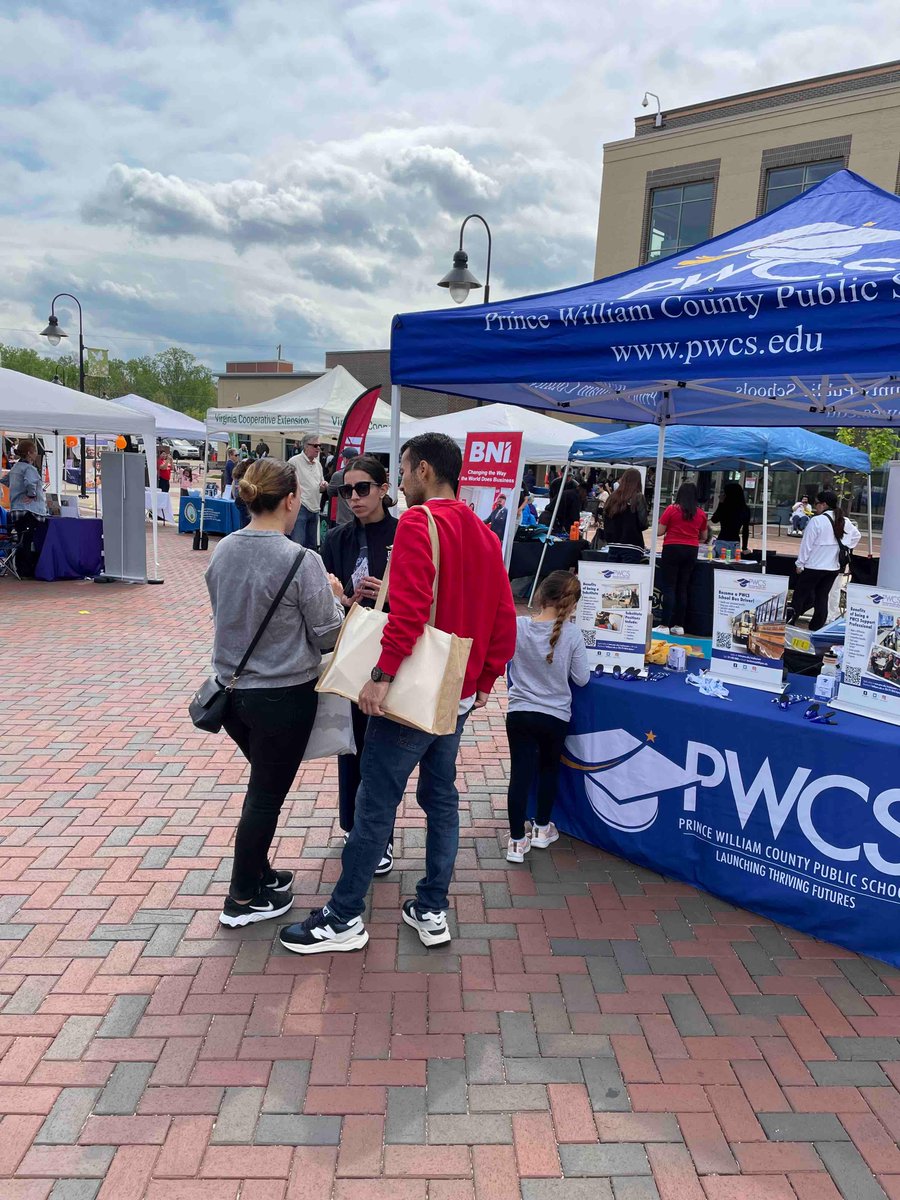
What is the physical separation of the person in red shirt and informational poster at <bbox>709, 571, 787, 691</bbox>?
4.93 m

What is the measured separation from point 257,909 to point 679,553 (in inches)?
263

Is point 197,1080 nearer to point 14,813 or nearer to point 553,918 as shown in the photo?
point 553,918

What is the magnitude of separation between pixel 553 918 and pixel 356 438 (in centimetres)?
891

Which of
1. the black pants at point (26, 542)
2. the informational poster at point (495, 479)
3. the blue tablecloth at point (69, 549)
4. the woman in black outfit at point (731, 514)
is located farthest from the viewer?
the woman in black outfit at point (731, 514)

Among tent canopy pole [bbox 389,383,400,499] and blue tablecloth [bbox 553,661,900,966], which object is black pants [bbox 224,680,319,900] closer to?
blue tablecloth [bbox 553,661,900,966]

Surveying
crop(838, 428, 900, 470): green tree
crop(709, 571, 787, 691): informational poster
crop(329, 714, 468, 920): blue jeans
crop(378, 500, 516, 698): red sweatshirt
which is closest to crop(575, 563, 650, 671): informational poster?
crop(709, 571, 787, 691): informational poster

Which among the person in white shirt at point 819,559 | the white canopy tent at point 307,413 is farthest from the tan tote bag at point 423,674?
the white canopy tent at point 307,413

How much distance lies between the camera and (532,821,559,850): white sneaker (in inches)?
144

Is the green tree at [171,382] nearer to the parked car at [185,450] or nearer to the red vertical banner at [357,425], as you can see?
the parked car at [185,450]

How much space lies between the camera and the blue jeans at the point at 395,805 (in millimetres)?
2629

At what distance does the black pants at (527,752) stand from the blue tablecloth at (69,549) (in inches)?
361

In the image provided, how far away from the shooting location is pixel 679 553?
8547 millimetres

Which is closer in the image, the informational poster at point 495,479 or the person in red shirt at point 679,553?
the informational poster at point 495,479

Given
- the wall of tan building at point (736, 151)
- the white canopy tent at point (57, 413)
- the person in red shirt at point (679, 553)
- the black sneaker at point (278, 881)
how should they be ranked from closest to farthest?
the black sneaker at point (278, 881), the person in red shirt at point (679, 553), the white canopy tent at point (57, 413), the wall of tan building at point (736, 151)
